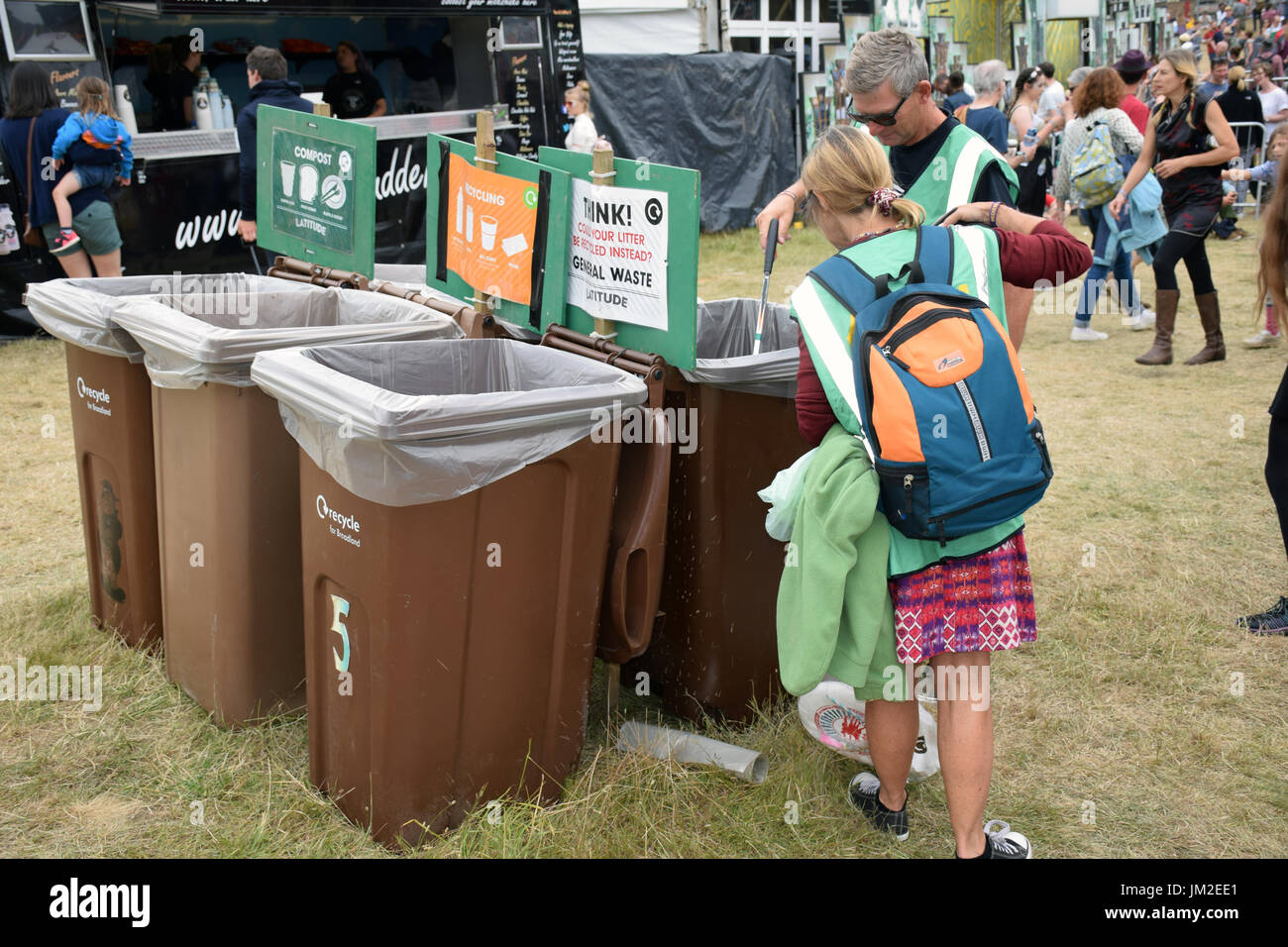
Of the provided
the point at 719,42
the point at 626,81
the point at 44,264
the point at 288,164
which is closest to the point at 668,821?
the point at 288,164

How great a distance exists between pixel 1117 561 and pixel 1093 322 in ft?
16.3

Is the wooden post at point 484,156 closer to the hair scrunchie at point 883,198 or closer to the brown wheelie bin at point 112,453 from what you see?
the brown wheelie bin at point 112,453

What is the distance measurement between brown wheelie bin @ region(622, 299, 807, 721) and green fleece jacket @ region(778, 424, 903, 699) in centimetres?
64

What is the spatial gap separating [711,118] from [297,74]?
542 centimetres

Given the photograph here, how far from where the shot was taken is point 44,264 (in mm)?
7914

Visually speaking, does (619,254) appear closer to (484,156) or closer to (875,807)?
(484,156)

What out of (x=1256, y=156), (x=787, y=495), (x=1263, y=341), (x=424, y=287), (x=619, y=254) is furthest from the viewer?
(x=1256, y=156)

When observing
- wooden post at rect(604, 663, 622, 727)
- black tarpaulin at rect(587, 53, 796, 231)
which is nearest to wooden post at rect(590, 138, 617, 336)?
wooden post at rect(604, 663, 622, 727)

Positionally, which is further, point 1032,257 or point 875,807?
point 875,807

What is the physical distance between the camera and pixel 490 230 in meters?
3.52

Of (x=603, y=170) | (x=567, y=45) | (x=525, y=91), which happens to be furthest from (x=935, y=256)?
(x=567, y=45)

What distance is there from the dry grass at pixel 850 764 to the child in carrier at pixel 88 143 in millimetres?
3089

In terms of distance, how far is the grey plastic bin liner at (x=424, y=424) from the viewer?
7.73 ft

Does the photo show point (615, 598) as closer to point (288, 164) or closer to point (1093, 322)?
point (288, 164)
